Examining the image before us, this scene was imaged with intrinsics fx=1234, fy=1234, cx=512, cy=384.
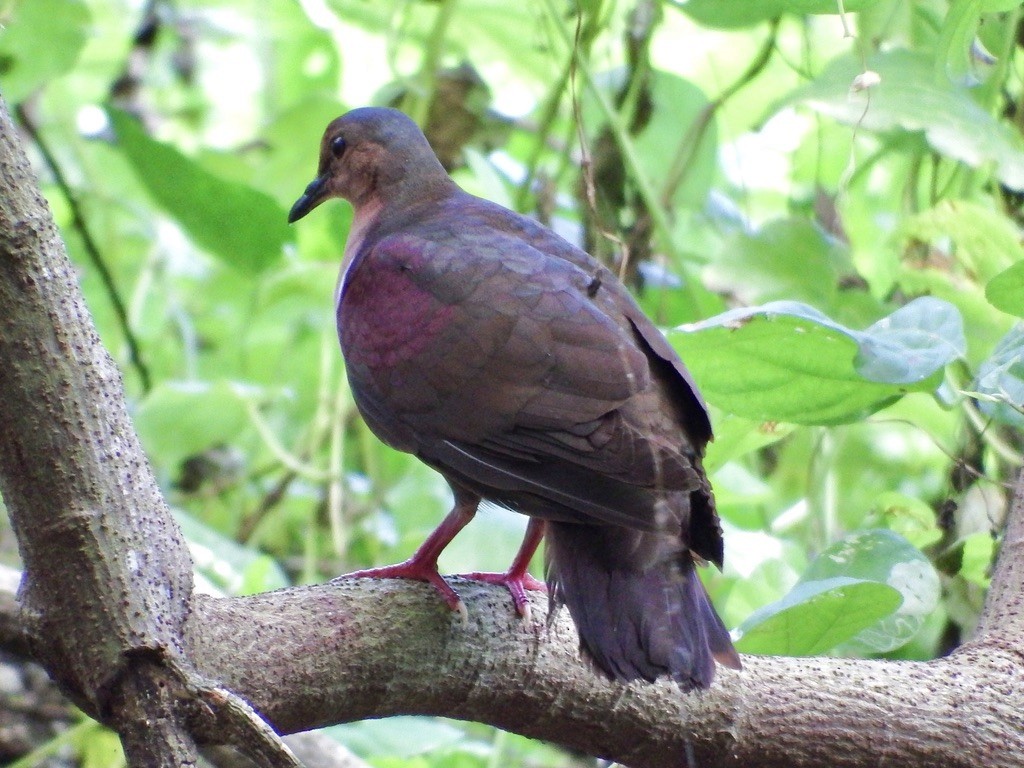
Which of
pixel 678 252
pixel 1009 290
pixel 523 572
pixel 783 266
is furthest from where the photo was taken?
pixel 678 252

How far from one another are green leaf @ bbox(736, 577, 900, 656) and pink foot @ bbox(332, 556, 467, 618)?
455 millimetres

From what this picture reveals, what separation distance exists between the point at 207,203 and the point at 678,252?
1189mm

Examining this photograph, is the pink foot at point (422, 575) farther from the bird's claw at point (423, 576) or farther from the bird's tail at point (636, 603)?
the bird's tail at point (636, 603)

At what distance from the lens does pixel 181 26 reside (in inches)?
206

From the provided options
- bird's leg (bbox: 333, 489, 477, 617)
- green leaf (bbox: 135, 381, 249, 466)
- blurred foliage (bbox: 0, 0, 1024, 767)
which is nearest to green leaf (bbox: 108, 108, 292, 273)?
blurred foliage (bbox: 0, 0, 1024, 767)

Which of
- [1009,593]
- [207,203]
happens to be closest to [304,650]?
[1009,593]

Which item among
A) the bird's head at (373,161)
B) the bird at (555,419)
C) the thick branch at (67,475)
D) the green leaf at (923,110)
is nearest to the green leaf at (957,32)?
the green leaf at (923,110)

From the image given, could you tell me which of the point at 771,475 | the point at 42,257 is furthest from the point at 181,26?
the point at 42,257

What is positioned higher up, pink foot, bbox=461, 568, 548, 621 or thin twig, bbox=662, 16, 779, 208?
thin twig, bbox=662, 16, 779, 208

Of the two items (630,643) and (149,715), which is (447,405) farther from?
(149,715)

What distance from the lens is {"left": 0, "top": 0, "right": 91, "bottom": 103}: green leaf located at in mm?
3105

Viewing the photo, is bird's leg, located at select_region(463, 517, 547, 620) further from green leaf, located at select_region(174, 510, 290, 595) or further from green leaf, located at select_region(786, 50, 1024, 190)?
green leaf, located at select_region(786, 50, 1024, 190)

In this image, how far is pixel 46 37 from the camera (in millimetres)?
3117

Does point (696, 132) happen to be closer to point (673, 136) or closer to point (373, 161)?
point (673, 136)
